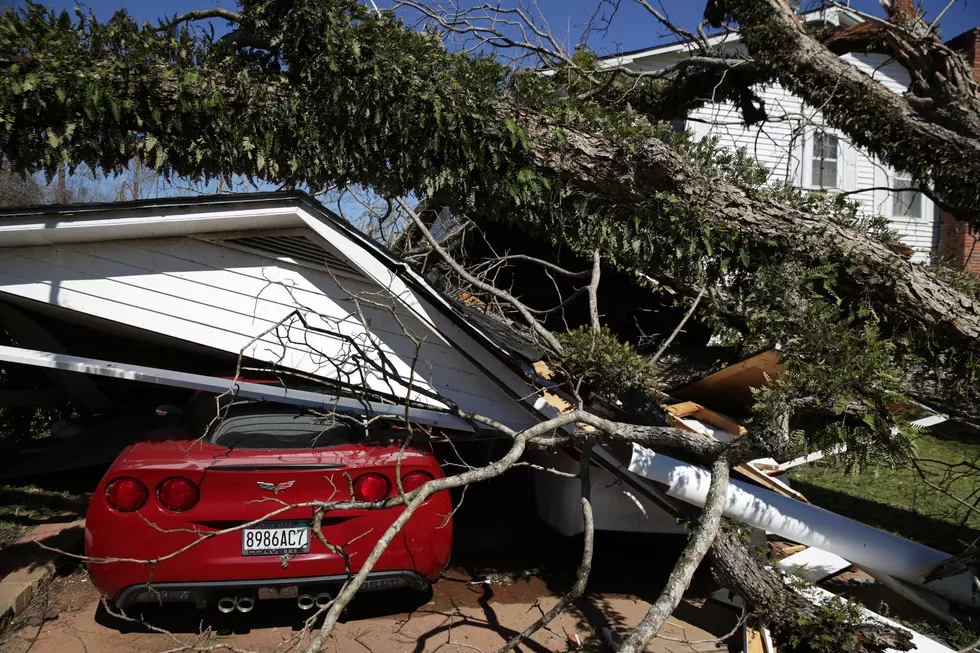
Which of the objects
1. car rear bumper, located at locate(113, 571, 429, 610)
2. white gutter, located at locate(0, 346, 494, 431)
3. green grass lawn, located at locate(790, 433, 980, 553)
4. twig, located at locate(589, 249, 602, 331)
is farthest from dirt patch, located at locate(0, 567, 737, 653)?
green grass lawn, located at locate(790, 433, 980, 553)

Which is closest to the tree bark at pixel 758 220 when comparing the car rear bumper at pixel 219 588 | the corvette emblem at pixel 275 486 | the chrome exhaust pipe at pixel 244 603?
the corvette emblem at pixel 275 486

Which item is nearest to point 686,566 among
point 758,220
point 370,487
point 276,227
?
point 370,487

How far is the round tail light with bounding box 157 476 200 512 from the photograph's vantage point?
3.98 metres

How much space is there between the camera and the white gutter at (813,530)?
467cm

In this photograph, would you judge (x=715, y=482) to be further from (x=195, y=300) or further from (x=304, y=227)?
(x=195, y=300)

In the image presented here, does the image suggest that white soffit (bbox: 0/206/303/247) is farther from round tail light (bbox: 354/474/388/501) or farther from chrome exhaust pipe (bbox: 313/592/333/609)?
chrome exhaust pipe (bbox: 313/592/333/609)

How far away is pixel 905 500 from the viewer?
26.1 ft

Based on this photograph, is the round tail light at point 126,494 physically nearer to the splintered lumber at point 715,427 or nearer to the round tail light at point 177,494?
the round tail light at point 177,494

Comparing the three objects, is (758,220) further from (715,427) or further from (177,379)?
(177,379)

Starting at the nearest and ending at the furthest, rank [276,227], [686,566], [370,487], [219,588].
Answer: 1. [686,566]
2. [219,588]
3. [370,487]
4. [276,227]

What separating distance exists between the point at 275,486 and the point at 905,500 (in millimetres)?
7506

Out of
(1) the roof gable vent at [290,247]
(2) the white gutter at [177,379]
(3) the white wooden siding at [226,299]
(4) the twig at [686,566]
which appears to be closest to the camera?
(4) the twig at [686,566]

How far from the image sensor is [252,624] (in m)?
4.45

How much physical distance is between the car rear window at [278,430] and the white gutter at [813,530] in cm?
208
